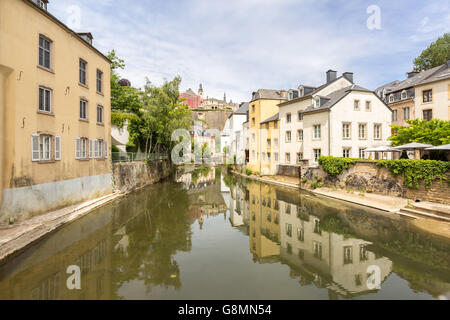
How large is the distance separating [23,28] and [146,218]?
35.9 ft

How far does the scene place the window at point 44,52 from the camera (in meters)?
12.1

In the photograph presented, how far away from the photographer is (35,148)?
1148 centimetres

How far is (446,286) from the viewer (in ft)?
21.5

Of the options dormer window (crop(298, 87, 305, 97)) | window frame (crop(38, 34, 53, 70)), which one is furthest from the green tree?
window frame (crop(38, 34, 53, 70))

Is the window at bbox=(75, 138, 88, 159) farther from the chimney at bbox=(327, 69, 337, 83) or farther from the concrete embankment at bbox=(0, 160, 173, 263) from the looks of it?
the chimney at bbox=(327, 69, 337, 83)

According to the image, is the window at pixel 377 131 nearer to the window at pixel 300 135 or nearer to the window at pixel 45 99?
the window at pixel 300 135

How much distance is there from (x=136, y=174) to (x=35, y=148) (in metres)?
12.7

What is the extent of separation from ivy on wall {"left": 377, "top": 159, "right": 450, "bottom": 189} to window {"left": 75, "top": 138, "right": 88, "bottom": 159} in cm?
2121

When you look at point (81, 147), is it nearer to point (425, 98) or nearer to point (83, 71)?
point (83, 71)

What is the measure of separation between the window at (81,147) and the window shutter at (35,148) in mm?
3159

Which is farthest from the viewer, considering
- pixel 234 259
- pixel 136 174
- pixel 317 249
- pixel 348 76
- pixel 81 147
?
pixel 348 76

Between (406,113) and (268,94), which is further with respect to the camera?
(268,94)

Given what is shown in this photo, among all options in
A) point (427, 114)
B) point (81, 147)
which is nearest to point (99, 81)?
point (81, 147)

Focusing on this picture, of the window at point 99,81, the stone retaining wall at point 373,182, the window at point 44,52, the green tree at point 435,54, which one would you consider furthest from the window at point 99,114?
the green tree at point 435,54
